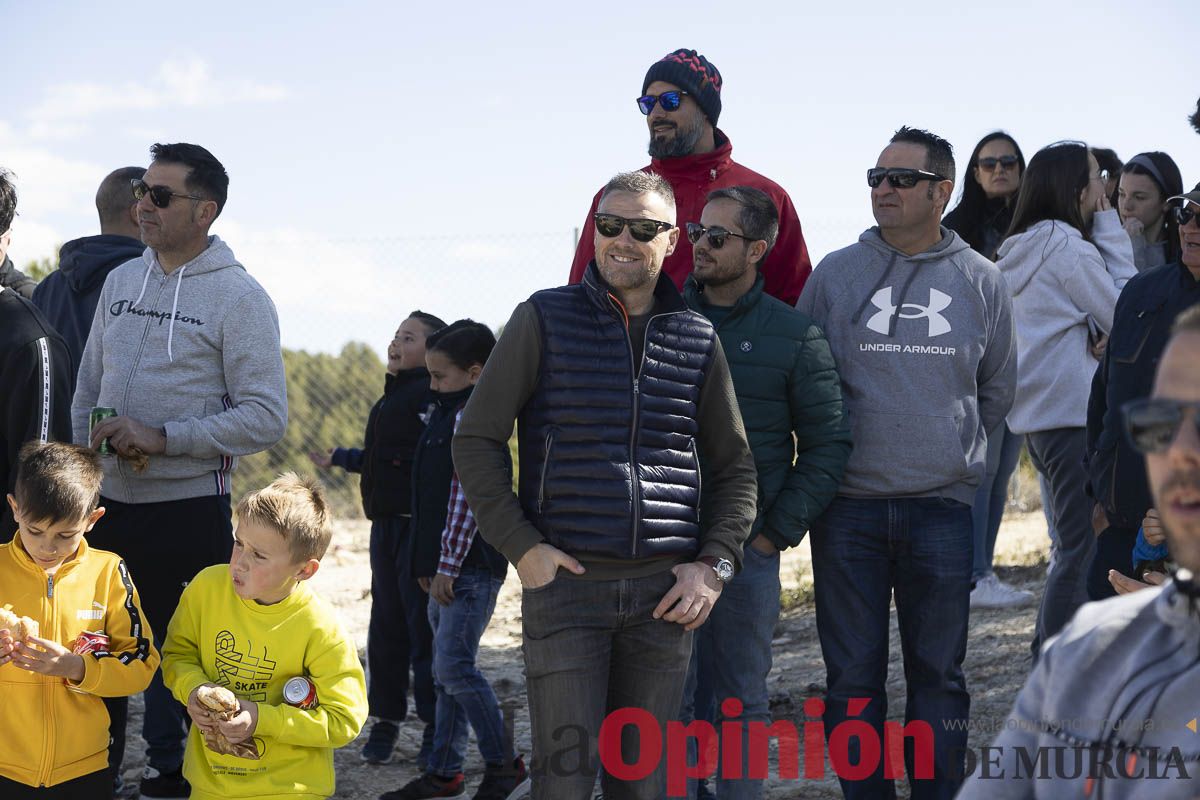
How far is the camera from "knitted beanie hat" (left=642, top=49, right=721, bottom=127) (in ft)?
16.4

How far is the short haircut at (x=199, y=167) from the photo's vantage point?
454cm

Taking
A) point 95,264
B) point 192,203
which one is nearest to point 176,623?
point 192,203

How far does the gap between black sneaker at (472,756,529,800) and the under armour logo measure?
7.46 ft

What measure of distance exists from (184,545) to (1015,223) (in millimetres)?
3562

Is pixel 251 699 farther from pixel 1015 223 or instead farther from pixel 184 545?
pixel 1015 223

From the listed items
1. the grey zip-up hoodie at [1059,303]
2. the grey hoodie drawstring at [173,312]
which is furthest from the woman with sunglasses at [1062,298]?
the grey hoodie drawstring at [173,312]

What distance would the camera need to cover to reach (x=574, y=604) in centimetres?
361

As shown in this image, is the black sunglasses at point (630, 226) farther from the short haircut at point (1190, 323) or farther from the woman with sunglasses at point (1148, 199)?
the woman with sunglasses at point (1148, 199)

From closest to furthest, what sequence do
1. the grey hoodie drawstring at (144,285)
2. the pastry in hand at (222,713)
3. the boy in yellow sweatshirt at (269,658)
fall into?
1. the pastry in hand at (222,713)
2. the boy in yellow sweatshirt at (269,658)
3. the grey hoodie drawstring at (144,285)

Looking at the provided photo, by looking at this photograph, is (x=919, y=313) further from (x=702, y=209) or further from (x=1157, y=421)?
(x=1157, y=421)

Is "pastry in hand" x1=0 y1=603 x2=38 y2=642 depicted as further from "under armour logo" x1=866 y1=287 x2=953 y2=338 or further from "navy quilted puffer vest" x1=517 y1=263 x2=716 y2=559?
"under armour logo" x1=866 y1=287 x2=953 y2=338

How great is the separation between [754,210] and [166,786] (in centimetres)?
303

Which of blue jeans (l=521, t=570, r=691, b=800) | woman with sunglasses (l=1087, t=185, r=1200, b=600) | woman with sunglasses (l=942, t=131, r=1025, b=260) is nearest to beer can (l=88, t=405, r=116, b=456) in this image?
blue jeans (l=521, t=570, r=691, b=800)

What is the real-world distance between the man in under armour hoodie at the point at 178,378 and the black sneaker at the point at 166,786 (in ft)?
2.47
